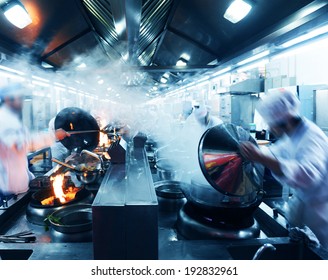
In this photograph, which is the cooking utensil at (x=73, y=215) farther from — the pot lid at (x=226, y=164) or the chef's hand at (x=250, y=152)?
the chef's hand at (x=250, y=152)

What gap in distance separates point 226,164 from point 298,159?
1.54 feet

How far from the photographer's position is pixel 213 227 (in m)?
1.38

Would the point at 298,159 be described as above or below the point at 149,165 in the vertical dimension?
above

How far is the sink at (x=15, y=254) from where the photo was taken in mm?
1206

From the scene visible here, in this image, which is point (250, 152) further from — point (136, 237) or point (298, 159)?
point (136, 237)

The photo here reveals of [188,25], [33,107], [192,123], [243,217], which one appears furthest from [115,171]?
[33,107]

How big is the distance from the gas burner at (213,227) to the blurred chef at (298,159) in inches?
12.5

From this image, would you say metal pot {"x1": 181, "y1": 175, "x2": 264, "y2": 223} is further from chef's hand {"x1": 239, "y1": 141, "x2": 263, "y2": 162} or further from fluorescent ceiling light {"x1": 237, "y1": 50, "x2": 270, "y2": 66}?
fluorescent ceiling light {"x1": 237, "y1": 50, "x2": 270, "y2": 66}

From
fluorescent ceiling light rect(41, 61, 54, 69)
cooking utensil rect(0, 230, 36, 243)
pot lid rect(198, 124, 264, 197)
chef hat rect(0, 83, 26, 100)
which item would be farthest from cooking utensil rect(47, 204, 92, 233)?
fluorescent ceiling light rect(41, 61, 54, 69)

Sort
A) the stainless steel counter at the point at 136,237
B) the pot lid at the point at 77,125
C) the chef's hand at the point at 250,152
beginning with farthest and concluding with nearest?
the pot lid at the point at 77,125
the chef's hand at the point at 250,152
the stainless steel counter at the point at 136,237

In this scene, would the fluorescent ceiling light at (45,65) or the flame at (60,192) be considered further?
the fluorescent ceiling light at (45,65)

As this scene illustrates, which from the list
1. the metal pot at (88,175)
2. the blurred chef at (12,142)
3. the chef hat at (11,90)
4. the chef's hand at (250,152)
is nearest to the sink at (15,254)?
the metal pot at (88,175)

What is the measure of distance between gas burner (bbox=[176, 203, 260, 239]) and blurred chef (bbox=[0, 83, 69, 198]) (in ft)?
4.46

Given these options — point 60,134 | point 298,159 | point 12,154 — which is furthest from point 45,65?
point 298,159
